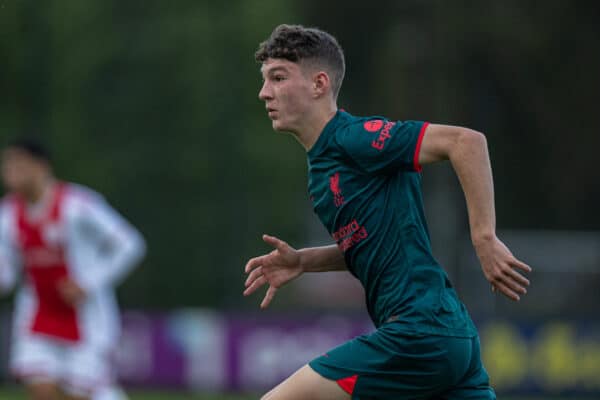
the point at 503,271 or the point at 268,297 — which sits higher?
the point at 503,271

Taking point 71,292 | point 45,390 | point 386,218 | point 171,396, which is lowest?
point 171,396

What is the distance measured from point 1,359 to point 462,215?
35.1 feet

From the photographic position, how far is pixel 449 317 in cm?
464

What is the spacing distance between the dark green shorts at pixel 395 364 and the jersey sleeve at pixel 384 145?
2.07 ft

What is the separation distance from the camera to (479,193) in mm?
4422

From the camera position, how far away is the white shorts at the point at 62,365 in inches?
336

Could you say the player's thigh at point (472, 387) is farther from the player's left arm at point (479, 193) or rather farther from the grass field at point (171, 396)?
the grass field at point (171, 396)

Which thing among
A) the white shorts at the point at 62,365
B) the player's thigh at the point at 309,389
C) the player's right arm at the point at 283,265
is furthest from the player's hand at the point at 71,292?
the player's thigh at the point at 309,389

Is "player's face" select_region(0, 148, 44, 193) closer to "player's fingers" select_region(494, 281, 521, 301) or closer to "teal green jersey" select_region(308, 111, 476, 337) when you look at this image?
"teal green jersey" select_region(308, 111, 476, 337)

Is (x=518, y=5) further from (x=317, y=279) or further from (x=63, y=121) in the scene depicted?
(x=63, y=121)

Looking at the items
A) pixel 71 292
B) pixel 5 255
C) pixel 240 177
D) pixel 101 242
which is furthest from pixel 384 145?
pixel 240 177

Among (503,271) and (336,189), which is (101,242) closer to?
(336,189)

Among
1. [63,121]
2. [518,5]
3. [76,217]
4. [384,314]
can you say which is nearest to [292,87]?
[384,314]

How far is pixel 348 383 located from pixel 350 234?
0.60m
